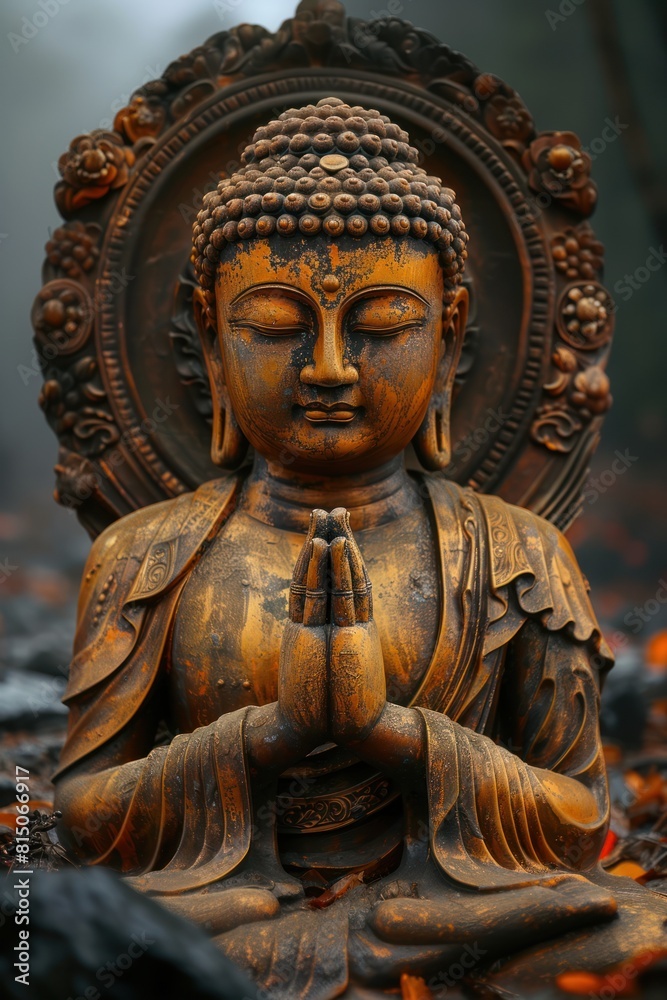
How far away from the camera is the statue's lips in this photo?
11.5 feet

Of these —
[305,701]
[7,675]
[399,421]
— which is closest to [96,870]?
[305,701]

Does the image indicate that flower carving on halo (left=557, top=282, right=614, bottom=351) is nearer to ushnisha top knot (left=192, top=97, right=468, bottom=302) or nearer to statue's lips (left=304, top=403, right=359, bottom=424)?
ushnisha top knot (left=192, top=97, right=468, bottom=302)

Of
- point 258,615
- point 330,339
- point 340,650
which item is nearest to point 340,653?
point 340,650

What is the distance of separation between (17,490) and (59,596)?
57 cm

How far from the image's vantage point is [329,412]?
139 inches

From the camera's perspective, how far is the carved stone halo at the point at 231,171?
165 inches

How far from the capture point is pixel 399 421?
3.61 meters

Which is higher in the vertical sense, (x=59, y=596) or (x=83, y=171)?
(x=83, y=171)

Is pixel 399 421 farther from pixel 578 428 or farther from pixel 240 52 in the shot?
pixel 240 52
